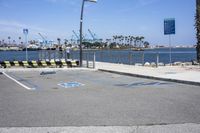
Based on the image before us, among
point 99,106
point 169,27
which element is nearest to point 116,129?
point 99,106

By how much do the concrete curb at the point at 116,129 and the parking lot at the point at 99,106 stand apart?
28 centimetres

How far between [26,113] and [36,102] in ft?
5.78

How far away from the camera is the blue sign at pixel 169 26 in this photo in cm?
2569

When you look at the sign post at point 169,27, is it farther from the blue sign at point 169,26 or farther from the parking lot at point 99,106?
the parking lot at point 99,106

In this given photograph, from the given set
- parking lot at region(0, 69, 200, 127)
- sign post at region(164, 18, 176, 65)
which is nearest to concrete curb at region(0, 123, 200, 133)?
parking lot at region(0, 69, 200, 127)

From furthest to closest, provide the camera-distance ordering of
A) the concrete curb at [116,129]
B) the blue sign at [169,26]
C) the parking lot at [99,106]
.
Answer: the blue sign at [169,26]
the parking lot at [99,106]
the concrete curb at [116,129]

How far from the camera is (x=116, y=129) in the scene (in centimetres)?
727

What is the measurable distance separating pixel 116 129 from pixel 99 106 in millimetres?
2666

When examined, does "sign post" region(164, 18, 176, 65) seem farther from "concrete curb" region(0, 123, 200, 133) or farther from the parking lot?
"concrete curb" region(0, 123, 200, 133)

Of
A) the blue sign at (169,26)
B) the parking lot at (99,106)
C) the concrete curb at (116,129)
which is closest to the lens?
the concrete curb at (116,129)

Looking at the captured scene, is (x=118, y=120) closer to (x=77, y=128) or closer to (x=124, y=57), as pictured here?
(x=77, y=128)

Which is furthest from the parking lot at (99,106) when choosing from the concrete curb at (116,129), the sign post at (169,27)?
the sign post at (169,27)

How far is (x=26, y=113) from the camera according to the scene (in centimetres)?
902

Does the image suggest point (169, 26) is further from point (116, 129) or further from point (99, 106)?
point (116, 129)
